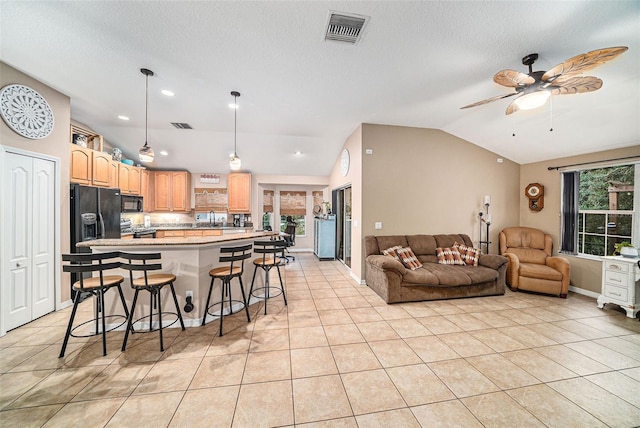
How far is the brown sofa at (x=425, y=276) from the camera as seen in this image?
3582mm

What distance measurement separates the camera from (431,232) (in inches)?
184

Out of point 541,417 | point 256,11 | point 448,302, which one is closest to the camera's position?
point 541,417

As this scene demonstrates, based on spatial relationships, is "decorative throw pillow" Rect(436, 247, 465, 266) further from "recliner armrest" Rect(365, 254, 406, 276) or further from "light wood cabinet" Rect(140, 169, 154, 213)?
"light wood cabinet" Rect(140, 169, 154, 213)

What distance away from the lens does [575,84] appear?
7.22ft

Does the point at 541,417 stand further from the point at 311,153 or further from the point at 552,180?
the point at 311,153

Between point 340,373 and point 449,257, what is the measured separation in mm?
3080

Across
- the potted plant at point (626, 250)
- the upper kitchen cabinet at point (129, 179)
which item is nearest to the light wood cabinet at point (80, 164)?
the upper kitchen cabinet at point (129, 179)

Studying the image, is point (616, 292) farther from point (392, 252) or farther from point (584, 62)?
point (584, 62)

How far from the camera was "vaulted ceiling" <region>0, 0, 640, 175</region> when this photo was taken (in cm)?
193

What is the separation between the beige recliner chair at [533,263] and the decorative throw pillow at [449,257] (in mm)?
867

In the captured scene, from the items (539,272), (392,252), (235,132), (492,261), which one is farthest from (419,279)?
(235,132)

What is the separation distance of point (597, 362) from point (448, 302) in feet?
5.15

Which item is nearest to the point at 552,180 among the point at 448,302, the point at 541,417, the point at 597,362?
the point at 448,302

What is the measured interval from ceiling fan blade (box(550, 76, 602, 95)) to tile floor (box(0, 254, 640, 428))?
2557 millimetres
